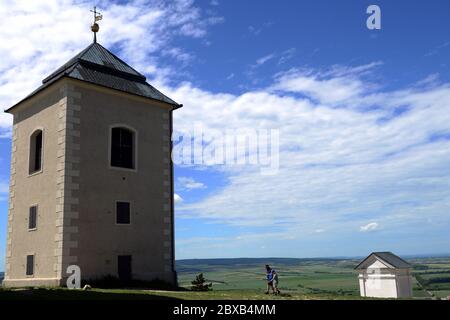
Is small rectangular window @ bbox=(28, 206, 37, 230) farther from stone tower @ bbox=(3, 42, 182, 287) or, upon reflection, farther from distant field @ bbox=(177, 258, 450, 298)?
distant field @ bbox=(177, 258, 450, 298)

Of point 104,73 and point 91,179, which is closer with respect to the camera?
point 91,179

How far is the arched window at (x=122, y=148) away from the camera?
24203 mm

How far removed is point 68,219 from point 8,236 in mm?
5903

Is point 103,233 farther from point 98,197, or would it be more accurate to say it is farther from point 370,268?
point 370,268

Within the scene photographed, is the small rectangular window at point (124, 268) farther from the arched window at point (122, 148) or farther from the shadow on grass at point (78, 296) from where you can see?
the shadow on grass at point (78, 296)

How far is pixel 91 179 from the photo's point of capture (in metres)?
22.7

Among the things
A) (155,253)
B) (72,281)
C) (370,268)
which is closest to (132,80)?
(155,253)

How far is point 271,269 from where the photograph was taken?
19.9 metres

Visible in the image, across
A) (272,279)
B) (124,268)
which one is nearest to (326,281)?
(124,268)

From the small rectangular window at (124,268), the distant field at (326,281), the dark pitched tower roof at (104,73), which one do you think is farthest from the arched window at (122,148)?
the distant field at (326,281)

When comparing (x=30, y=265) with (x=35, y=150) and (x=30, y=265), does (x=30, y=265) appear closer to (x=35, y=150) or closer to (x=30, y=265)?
(x=30, y=265)

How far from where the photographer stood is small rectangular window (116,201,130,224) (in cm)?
2338

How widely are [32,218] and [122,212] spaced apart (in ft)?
14.7

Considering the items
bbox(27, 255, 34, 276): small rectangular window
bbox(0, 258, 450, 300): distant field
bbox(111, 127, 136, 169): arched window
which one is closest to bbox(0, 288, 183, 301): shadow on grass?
bbox(0, 258, 450, 300): distant field
